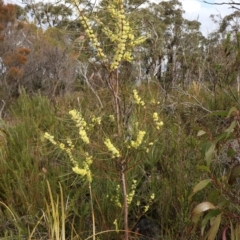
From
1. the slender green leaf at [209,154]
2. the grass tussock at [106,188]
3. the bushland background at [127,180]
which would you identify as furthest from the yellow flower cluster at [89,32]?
the slender green leaf at [209,154]

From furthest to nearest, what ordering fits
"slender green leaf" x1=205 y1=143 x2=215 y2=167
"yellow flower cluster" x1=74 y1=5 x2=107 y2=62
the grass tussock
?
the grass tussock < "yellow flower cluster" x1=74 y1=5 x2=107 y2=62 < "slender green leaf" x1=205 y1=143 x2=215 y2=167

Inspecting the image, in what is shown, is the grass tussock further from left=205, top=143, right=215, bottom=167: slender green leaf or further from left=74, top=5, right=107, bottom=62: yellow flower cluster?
left=205, top=143, right=215, bottom=167: slender green leaf

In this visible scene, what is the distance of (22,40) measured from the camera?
15.3 metres

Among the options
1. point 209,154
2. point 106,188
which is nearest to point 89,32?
point 209,154

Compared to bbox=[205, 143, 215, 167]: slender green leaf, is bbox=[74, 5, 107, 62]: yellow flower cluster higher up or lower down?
higher up

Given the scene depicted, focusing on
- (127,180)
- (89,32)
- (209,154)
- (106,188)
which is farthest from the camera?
(106,188)

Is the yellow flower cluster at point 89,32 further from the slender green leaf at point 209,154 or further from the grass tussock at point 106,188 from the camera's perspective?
the slender green leaf at point 209,154

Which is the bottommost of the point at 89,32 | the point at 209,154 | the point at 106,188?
the point at 106,188

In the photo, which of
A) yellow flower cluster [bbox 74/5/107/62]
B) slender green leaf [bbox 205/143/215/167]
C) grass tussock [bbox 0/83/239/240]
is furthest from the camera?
grass tussock [bbox 0/83/239/240]

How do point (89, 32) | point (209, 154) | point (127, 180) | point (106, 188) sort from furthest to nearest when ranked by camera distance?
1. point (106, 188)
2. point (127, 180)
3. point (89, 32)
4. point (209, 154)

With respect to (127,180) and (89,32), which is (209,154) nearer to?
(89,32)

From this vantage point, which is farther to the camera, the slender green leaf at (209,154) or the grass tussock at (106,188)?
the grass tussock at (106,188)

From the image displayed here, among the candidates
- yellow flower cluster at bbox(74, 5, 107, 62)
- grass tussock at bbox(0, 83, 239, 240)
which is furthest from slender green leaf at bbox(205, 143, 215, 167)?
yellow flower cluster at bbox(74, 5, 107, 62)

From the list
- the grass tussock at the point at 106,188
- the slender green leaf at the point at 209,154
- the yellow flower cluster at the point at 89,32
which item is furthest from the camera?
the grass tussock at the point at 106,188
